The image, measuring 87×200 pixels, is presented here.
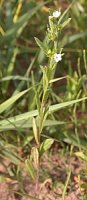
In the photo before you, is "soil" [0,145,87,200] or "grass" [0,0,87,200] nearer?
"grass" [0,0,87,200]

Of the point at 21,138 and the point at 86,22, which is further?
A: the point at 86,22

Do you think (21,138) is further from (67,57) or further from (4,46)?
(67,57)

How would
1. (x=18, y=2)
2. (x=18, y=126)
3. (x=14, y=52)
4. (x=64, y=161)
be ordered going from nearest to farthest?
(x=18, y=126), (x=64, y=161), (x=14, y=52), (x=18, y=2)

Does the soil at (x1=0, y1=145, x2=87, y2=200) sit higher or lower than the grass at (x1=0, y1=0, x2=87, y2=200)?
lower

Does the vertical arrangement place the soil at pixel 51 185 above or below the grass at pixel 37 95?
below

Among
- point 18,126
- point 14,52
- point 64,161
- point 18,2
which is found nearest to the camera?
point 18,126

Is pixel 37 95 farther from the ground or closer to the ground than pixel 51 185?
farther from the ground

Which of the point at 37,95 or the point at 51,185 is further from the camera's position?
the point at 51,185

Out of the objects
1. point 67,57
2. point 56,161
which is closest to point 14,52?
point 67,57
